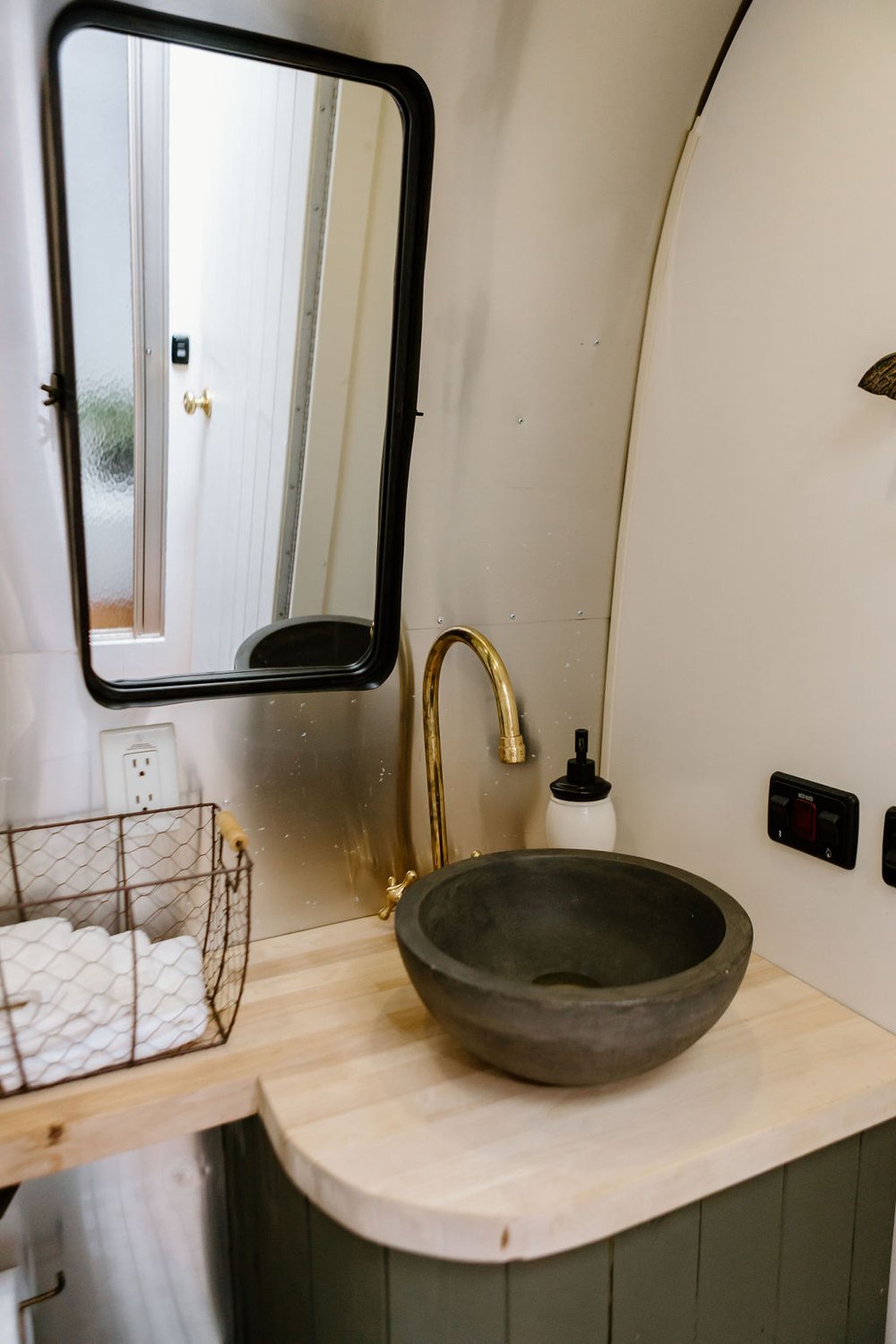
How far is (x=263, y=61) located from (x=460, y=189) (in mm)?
240

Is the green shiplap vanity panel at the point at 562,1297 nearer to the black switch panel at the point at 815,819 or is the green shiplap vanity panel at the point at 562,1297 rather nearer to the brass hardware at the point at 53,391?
the black switch panel at the point at 815,819

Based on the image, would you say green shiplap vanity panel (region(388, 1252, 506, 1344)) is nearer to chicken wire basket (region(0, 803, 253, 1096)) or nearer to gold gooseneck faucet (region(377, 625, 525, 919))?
chicken wire basket (region(0, 803, 253, 1096))

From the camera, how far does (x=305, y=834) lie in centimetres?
119

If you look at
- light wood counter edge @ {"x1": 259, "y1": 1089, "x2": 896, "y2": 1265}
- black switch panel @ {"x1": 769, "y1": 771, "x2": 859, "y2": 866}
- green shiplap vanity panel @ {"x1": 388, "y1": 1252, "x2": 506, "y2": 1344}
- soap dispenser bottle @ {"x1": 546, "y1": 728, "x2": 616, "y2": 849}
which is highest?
black switch panel @ {"x1": 769, "y1": 771, "x2": 859, "y2": 866}

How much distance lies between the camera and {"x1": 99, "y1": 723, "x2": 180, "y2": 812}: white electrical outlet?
1.05 metres

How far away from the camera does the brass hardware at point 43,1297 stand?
1040mm

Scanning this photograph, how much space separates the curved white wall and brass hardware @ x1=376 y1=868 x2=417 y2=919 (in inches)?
12.8

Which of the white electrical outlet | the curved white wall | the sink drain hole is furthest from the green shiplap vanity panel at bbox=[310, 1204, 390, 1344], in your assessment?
the curved white wall

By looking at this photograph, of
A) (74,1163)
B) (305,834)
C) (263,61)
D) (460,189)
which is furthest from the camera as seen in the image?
(305,834)

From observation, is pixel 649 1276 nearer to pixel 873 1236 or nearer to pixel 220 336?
pixel 873 1236

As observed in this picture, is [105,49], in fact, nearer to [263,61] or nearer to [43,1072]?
[263,61]

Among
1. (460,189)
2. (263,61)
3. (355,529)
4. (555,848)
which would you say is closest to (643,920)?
(555,848)

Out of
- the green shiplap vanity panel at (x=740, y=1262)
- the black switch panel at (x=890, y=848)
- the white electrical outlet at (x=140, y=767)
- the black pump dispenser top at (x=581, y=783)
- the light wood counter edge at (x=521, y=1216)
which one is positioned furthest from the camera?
the black pump dispenser top at (x=581, y=783)

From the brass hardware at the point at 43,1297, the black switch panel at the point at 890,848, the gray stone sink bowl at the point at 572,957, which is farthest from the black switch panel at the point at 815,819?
the brass hardware at the point at 43,1297
